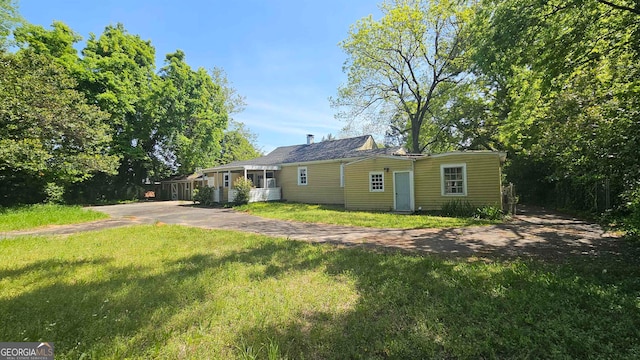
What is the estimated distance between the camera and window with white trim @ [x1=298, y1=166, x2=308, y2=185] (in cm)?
2075

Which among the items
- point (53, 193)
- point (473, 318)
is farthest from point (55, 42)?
point (473, 318)

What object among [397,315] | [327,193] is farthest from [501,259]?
[327,193]

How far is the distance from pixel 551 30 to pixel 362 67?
1826 cm

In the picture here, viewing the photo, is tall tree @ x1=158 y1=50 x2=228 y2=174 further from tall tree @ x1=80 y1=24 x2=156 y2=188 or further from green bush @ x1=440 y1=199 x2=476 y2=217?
green bush @ x1=440 y1=199 x2=476 y2=217

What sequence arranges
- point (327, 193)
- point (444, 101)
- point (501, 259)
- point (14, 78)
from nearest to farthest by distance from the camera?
point (501, 259) → point (14, 78) → point (327, 193) → point (444, 101)

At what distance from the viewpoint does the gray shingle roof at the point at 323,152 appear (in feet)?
61.8

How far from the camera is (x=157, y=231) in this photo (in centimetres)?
927

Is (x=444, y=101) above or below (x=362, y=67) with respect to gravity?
below

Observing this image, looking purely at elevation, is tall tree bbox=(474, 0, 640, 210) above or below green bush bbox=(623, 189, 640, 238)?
above

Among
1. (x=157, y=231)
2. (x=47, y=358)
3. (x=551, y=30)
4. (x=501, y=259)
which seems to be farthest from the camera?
(x=157, y=231)

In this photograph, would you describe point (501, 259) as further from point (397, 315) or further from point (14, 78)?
point (14, 78)

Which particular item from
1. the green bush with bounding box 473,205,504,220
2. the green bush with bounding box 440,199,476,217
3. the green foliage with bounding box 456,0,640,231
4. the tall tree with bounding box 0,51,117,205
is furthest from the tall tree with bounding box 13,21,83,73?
the green bush with bounding box 473,205,504,220

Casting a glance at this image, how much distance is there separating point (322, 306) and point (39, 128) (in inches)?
717

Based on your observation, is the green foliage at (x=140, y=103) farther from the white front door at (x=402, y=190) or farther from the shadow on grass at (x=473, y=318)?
the shadow on grass at (x=473, y=318)
